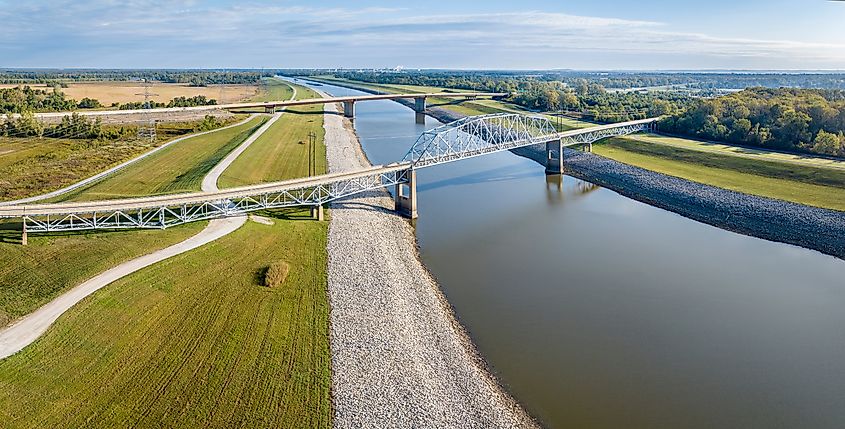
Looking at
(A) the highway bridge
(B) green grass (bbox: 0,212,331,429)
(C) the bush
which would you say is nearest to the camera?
(B) green grass (bbox: 0,212,331,429)

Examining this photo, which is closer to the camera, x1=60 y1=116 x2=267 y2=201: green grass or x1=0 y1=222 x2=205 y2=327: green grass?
x1=0 y1=222 x2=205 y2=327: green grass

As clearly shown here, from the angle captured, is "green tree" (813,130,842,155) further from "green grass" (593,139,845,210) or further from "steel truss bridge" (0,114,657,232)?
"steel truss bridge" (0,114,657,232)

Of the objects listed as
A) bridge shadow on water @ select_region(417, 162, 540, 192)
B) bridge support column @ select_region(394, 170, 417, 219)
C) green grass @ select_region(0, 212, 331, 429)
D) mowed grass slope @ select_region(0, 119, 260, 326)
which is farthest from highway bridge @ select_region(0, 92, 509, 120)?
green grass @ select_region(0, 212, 331, 429)

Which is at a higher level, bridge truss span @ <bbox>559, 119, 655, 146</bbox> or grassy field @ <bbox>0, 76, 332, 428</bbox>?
bridge truss span @ <bbox>559, 119, 655, 146</bbox>

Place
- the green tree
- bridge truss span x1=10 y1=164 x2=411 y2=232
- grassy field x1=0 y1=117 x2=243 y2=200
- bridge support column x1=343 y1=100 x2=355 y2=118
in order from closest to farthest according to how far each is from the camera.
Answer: bridge truss span x1=10 y1=164 x2=411 y2=232, grassy field x1=0 y1=117 x2=243 y2=200, the green tree, bridge support column x1=343 y1=100 x2=355 y2=118

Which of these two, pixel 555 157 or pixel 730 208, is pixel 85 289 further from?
pixel 555 157

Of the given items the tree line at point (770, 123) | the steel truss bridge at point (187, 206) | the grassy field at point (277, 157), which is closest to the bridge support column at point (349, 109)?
the grassy field at point (277, 157)

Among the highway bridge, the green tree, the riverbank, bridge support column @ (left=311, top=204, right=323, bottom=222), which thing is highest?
the highway bridge
